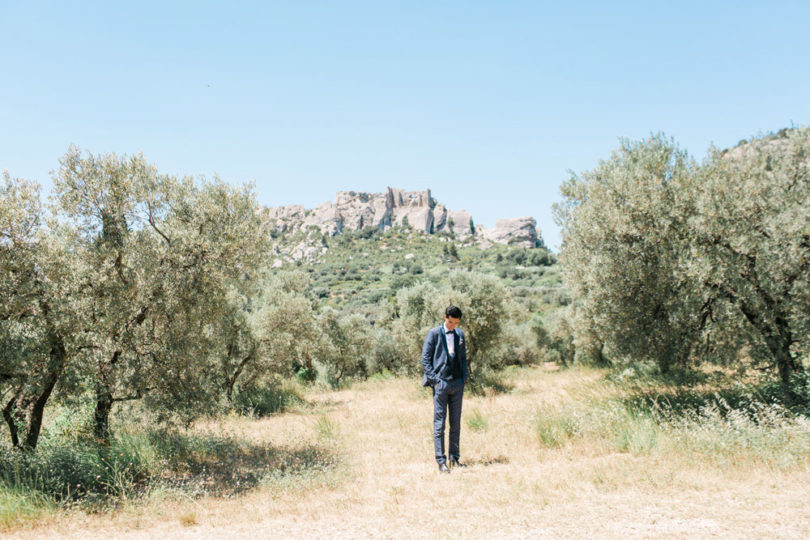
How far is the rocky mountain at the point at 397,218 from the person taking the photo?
130125mm

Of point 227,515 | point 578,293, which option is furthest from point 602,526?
point 578,293

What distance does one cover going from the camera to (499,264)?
87375 mm

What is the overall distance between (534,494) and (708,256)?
20.4 ft

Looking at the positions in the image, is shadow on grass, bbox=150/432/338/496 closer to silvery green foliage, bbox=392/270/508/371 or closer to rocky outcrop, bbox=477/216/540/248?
silvery green foliage, bbox=392/270/508/371

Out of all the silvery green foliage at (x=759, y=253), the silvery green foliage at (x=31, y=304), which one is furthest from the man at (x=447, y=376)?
Result: the silvery green foliage at (x=31, y=304)

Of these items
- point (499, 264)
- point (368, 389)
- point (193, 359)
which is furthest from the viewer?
point (499, 264)

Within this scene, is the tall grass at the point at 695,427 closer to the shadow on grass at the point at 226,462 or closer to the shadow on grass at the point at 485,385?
the shadow on grass at the point at 226,462

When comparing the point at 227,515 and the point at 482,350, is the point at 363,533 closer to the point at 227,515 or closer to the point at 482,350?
the point at 227,515

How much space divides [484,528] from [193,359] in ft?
18.6

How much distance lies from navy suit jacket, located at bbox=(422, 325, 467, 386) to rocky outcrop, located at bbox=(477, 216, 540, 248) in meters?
121

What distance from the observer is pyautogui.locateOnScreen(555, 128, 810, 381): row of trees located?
792 cm

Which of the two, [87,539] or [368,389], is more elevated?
[87,539]

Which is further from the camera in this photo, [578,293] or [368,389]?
[368,389]

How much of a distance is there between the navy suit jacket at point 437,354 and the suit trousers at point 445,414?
0.52 ft
